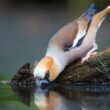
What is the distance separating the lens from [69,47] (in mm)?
3393

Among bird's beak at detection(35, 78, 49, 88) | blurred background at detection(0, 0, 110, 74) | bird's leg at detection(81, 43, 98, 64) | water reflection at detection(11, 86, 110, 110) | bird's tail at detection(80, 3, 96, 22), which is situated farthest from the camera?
blurred background at detection(0, 0, 110, 74)

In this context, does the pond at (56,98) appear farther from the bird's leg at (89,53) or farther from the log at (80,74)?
the bird's leg at (89,53)

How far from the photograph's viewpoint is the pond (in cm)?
258

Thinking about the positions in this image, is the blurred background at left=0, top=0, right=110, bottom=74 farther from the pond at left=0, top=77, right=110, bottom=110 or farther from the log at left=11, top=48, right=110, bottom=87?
the pond at left=0, top=77, right=110, bottom=110

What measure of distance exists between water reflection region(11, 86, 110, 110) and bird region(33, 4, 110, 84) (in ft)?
0.35

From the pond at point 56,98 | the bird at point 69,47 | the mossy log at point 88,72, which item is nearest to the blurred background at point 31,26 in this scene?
the bird at point 69,47

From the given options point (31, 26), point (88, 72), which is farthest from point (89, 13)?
point (31, 26)

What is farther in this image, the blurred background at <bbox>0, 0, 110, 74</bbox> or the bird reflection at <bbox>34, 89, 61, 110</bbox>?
the blurred background at <bbox>0, 0, 110, 74</bbox>

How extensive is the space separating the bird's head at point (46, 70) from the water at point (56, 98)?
0.07 m

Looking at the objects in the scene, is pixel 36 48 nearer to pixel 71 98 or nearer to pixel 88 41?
pixel 88 41

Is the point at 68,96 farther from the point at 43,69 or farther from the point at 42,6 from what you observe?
the point at 42,6

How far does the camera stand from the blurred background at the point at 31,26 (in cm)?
394

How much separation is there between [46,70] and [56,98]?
1.44 ft

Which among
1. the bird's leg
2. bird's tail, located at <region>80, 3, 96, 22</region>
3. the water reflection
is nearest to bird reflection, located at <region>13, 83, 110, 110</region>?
the water reflection
